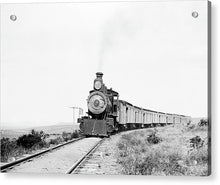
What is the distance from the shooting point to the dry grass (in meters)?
5.75

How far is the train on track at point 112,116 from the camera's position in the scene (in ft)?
19.6

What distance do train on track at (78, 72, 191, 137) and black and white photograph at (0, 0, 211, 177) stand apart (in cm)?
2

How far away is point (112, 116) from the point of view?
22.1 feet

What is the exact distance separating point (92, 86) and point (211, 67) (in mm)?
1445

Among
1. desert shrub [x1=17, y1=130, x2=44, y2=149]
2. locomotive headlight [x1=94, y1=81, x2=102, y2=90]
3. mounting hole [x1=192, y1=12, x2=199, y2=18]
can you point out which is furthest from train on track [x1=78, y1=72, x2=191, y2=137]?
mounting hole [x1=192, y1=12, x2=199, y2=18]

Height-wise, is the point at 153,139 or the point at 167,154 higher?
the point at 153,139

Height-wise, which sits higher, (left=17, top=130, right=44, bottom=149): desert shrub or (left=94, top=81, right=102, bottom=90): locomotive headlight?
(left=94, top=81, right=102, bottom=90): locomotive headlight

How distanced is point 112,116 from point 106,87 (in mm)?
581

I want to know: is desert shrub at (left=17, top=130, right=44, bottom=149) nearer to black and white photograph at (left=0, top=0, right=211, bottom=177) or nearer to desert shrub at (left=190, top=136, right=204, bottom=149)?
black and white photograph at (left=0, top=0, right=211, bottom=177)

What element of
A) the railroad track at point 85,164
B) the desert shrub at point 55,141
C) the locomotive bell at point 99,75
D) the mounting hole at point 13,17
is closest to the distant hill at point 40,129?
the desert shrub at point 55,141

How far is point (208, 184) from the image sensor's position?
18.6ft

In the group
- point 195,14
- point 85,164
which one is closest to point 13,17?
point 85,164

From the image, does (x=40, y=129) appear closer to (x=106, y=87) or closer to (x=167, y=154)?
(x=106, y=87)

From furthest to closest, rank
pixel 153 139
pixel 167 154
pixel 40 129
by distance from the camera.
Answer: pixel 40 129, pixel 153 139, pixel 167 154
